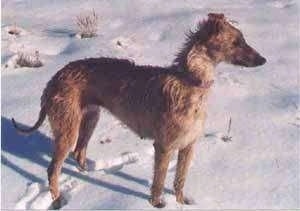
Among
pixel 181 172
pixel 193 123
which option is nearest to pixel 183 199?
pixel 181 172

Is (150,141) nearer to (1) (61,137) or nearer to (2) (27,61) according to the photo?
(1) (61,137)

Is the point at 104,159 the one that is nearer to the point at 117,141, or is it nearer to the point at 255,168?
the point at 117,141

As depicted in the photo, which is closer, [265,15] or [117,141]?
[117,141]

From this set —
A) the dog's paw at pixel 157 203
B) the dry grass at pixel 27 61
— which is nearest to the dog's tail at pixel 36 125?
the dog's paw at pixel 157 203

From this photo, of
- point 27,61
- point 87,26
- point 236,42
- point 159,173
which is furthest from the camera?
point 87,26

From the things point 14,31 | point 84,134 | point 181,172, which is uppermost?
point 181,172

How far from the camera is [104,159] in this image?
266 inches

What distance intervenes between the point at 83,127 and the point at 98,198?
2.90 feet

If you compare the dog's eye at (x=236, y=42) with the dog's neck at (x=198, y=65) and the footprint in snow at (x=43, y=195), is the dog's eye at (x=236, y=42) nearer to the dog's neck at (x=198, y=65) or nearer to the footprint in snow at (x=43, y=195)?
the dog's neck at (x=198, y=65)

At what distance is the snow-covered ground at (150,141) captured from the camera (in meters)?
6.21

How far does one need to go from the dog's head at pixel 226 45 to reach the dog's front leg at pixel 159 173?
91 cm

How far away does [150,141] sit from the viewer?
275 inches

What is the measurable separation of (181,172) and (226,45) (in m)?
1.20

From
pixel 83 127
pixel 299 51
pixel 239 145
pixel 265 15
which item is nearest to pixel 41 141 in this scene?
pixel 83 127
